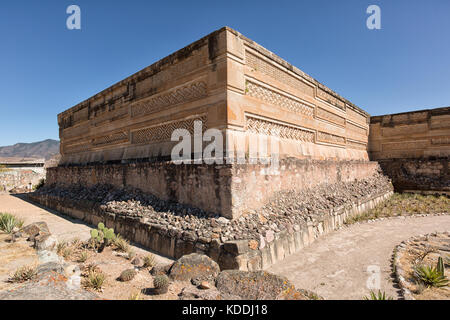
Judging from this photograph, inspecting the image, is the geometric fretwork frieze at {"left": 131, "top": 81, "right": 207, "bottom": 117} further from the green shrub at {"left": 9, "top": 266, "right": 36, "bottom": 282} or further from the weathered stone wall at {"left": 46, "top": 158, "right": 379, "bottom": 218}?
the green shrub at {"left": 9, "top": 266, "right": 36, "bottom": 282}

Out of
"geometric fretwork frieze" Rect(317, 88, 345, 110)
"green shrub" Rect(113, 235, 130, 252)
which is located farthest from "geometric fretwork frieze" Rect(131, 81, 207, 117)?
"geometric fretwork frieze" Rect(317, 88, 345, 110)

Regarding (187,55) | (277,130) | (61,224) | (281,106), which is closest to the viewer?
(187,55)

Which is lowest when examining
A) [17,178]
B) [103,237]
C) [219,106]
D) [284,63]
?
[103,237]

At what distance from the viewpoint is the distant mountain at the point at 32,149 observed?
153 m

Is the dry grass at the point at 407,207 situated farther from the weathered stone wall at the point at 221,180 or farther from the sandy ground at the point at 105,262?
the sandy ground at the point at 105,262

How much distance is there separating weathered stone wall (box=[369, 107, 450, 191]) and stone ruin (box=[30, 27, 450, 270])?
3948mm

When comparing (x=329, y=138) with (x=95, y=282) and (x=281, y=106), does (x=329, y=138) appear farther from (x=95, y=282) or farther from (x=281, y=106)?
(x=95, y=282)

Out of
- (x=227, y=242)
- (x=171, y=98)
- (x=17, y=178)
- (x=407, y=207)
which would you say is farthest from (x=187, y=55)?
(x=17, y=178)

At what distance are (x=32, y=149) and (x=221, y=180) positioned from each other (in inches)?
8136

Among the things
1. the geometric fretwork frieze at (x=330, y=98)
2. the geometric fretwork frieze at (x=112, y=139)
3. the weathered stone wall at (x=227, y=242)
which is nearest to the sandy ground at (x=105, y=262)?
the weathered stone wall at (x=227, y=242)

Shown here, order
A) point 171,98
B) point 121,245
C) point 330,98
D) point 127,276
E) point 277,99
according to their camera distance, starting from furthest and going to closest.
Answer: point 330,98
point 277,99
point 171,98
point 121,245
point 127,276

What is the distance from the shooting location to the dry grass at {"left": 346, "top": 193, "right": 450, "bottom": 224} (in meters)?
8.62

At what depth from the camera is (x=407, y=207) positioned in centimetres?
963

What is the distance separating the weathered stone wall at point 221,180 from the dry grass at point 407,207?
1693 mm
